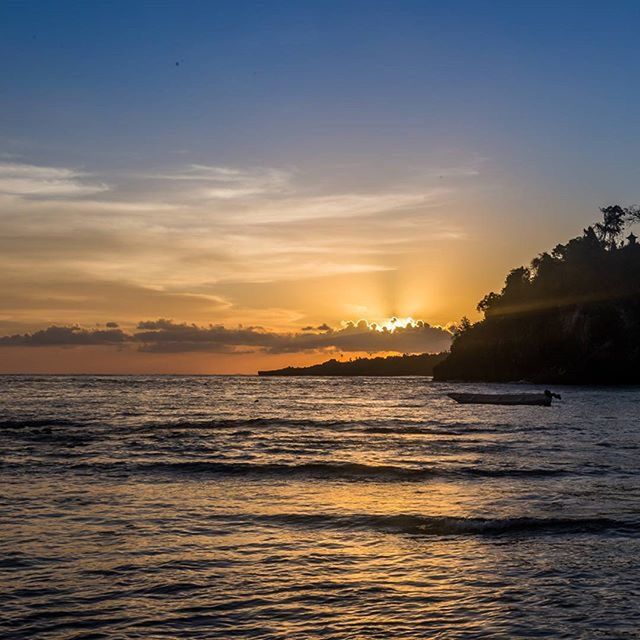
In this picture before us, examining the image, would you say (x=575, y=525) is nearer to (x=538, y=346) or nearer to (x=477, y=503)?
(x=477, y=503)

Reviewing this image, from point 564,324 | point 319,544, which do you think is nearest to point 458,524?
point 319,544

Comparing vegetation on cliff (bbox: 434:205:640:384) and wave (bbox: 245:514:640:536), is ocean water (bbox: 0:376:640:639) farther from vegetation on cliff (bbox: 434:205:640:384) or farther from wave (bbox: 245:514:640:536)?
vegetation on cliff (bbox: 434:205:640:384)

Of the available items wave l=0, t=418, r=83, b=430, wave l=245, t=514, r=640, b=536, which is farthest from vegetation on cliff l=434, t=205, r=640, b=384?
wave l=245, t=514, r=640, b=536

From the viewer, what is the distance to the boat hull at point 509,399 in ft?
288

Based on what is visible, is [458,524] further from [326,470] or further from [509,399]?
[509,399]

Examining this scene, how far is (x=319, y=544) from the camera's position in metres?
16.6

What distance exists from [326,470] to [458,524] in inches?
486

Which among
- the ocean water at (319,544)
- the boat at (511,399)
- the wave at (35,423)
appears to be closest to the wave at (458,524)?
the ocean water at (319,544)

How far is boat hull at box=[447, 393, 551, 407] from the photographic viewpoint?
87.7 meters

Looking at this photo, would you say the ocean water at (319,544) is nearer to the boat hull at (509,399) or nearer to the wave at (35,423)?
the wave at (35,423)

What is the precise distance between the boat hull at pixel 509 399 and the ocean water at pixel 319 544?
168 feet

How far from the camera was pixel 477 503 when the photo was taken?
73.4 ft

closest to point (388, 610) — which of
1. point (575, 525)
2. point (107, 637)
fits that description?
point (107, 637)

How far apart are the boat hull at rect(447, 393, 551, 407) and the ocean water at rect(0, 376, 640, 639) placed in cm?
5134
